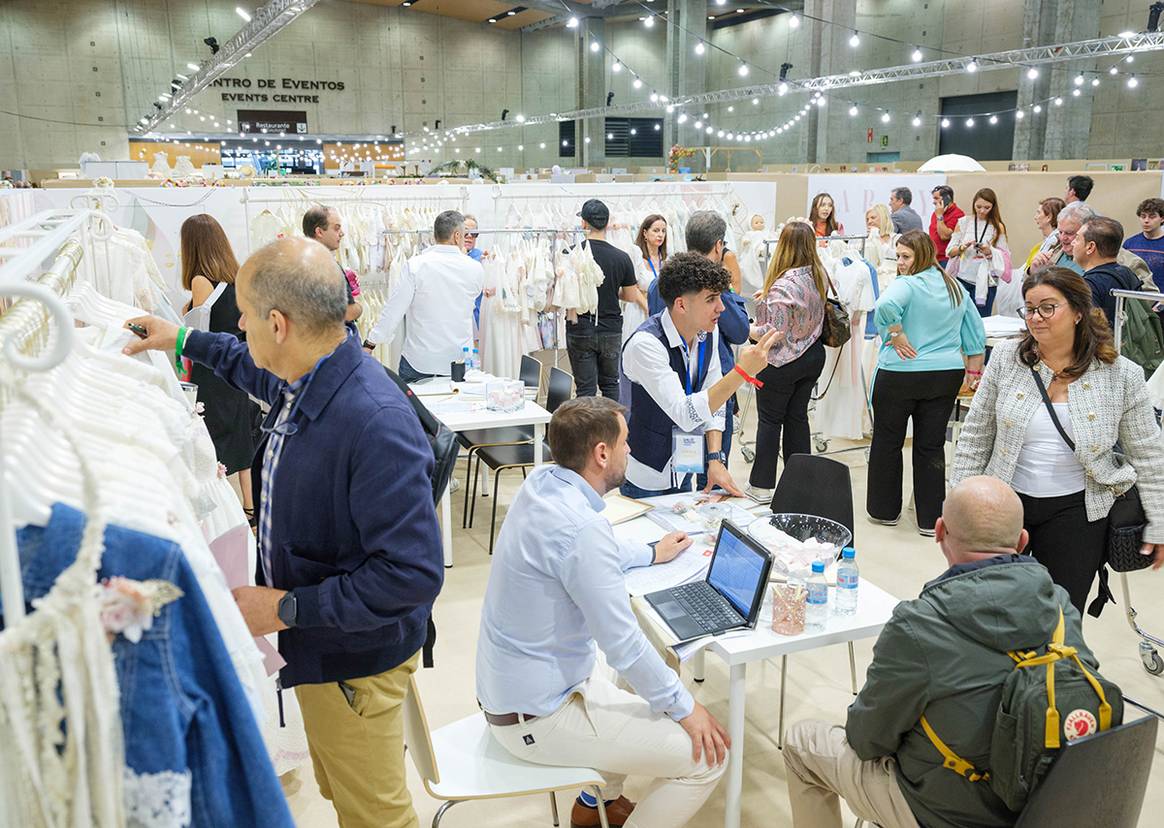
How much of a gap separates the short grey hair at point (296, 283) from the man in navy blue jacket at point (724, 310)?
1843 millimetres

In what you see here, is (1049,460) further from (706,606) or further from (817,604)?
(706,606)

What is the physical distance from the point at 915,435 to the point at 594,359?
216 cm

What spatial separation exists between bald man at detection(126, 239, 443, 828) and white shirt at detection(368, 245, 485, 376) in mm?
3131

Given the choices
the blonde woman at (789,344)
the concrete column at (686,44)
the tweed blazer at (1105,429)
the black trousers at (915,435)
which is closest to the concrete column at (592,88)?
the concrete column at (686,44)

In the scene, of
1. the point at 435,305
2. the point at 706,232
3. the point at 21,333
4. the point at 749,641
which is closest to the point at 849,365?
the point at 706,232

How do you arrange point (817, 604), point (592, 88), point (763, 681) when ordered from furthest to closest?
1. point (592, 88)
2. point (763, 681)
3. point (817, 604)

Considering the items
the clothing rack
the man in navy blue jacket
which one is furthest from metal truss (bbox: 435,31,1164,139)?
the clothing rack

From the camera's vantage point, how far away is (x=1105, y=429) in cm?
285

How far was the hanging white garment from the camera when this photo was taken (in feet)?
19.9

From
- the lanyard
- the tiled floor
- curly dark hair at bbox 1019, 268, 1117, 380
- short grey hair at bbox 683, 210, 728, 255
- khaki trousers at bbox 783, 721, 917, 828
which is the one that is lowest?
the tiled floor

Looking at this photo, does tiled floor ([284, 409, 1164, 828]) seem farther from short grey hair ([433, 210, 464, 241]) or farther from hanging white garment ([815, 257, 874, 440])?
short grey hair ([433, 210, 464, 241])

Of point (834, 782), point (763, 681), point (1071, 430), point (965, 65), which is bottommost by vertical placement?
point (763, 681)

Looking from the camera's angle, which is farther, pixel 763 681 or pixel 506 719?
pixel 763 681

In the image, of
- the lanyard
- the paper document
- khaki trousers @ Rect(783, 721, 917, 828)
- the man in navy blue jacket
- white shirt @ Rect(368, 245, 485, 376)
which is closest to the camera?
khaki trousers @ Rect(783, 721, 917, 828)
